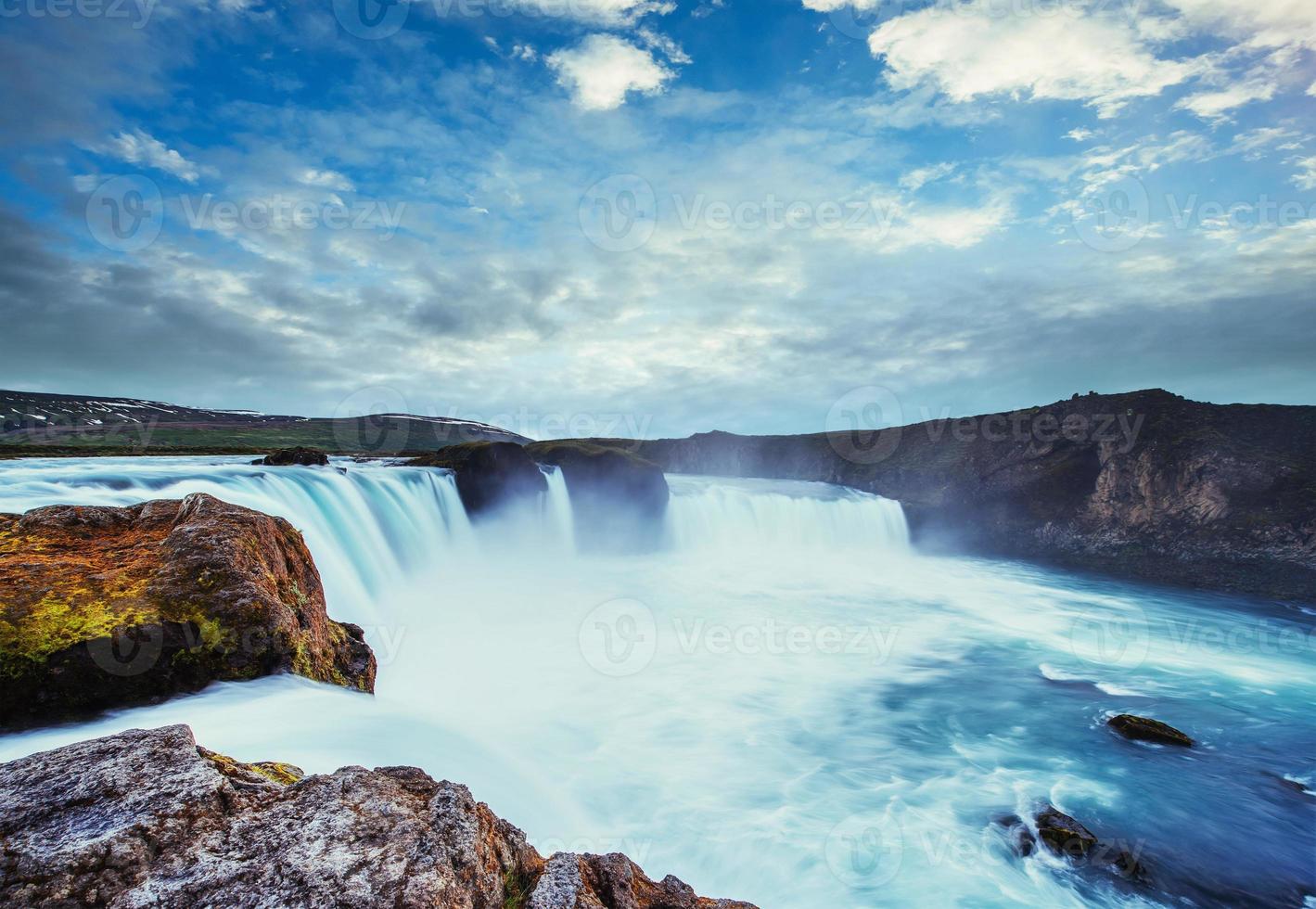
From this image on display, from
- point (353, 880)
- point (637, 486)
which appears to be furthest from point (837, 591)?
point (353, 880)

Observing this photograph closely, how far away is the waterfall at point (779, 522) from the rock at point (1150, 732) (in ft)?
70.5

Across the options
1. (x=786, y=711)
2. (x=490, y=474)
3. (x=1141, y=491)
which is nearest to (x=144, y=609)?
(x=786, y=711)

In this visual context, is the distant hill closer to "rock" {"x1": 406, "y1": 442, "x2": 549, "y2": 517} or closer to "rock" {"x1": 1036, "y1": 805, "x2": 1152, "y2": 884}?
"rock" {"x1": 406, "y1": 442, "x2": 549, "y2": 517}

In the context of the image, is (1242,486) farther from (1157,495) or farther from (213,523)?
(213,523)

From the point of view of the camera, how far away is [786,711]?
11.4 meters

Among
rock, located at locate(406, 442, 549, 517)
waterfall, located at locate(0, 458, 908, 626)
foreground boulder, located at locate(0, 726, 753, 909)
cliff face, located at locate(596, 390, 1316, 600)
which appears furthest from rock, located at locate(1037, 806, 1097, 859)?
cliff face, located at locate(596, 390, 1316, 600)

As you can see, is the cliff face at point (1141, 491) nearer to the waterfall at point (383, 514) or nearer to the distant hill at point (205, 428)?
the waterfall at point (383, 514)

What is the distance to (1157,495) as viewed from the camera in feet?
84.0

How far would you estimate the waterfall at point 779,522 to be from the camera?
31.9m

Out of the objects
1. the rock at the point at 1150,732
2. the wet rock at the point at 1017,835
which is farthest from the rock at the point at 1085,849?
the rock at the point at 1150,732

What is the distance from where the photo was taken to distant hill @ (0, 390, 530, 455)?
210 ft

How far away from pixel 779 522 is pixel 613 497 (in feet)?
36.3

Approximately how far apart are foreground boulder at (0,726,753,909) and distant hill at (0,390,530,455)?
51378mm

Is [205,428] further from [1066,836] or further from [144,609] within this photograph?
[1066,836]
